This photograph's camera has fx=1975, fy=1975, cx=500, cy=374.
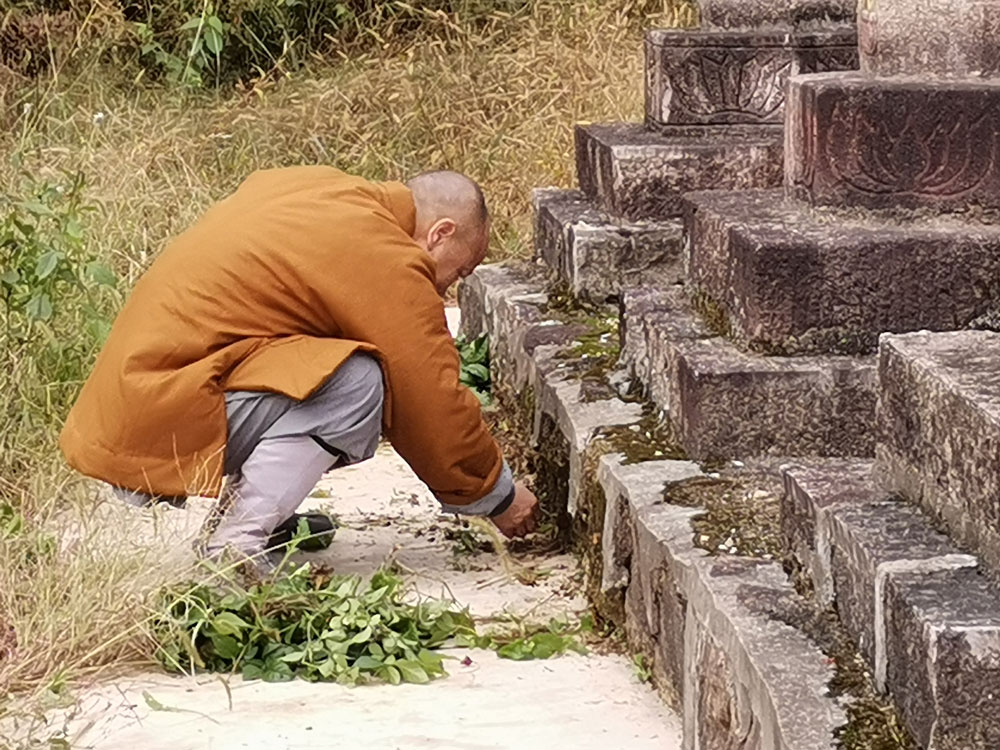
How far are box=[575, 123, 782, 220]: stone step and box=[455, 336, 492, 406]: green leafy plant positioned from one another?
726 millimetres

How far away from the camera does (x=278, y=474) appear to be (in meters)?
4.05

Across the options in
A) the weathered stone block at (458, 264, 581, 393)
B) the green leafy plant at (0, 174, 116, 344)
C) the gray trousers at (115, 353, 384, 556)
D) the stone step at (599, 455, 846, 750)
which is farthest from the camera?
the weathered stone block at (458, 264, 581, 393)

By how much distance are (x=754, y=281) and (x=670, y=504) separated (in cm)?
51

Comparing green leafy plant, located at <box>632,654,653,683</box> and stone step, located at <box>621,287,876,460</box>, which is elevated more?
stone step, located at <box>621,287,876,460</box>

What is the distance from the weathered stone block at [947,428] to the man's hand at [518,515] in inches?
54.9

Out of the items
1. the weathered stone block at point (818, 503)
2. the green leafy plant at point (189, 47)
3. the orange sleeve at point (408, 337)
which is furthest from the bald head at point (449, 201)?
the green leafy plant at point (189, 47)

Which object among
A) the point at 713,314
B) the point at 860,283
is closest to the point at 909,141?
the point at 860,283

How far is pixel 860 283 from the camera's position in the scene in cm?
388

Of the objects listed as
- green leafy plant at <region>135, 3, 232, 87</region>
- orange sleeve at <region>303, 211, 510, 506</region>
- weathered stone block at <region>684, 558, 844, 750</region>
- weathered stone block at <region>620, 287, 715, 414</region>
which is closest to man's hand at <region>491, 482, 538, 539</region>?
orange sleeve at <region>303, 211, 510, 506</region>

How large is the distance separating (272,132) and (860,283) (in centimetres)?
511

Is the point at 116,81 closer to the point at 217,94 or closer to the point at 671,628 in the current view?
the point at 217,94

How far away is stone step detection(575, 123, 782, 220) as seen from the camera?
5438mm

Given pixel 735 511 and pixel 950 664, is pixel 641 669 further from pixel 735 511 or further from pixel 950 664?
pixel 950 664

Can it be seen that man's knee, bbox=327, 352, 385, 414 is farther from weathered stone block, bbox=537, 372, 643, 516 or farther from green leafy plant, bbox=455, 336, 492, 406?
green leafy plant, bbox=455, 336, 492, 406
